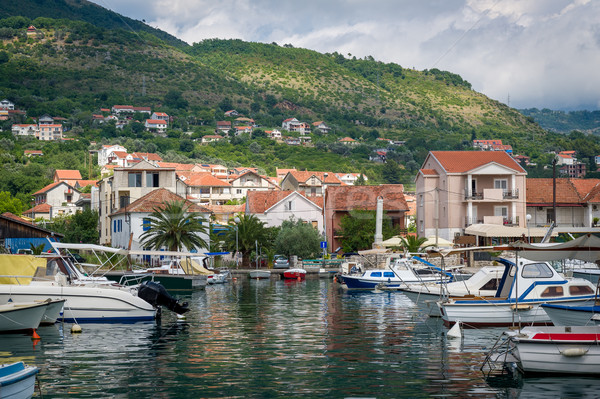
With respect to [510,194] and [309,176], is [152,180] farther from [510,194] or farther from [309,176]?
[309,176]

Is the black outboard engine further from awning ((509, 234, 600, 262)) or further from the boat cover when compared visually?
awning ((509, 234, 600, 262))

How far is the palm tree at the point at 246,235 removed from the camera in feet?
233

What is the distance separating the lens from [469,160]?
242 ft

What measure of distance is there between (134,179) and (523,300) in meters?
54.9

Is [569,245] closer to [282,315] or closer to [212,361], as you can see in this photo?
[212,361]

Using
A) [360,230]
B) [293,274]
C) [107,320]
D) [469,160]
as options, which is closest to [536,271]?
[107,320]

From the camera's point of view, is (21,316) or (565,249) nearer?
(565,249)

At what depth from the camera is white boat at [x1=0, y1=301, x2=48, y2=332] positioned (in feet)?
79.5

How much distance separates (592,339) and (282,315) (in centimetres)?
1714

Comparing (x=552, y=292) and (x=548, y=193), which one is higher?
(x=548, y=193)

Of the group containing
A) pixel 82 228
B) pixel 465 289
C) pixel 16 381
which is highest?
pixel 82 228

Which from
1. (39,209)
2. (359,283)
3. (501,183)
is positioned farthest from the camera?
(39,209)

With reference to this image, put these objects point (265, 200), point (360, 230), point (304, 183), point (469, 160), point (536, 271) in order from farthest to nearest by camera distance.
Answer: point (304, 183), point (265, 200), point (469, 160), point (360, 230), point (536, 271)

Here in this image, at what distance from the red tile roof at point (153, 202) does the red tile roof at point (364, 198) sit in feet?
62.4
